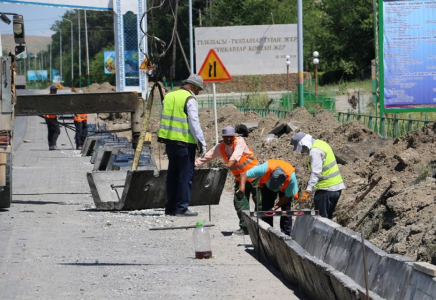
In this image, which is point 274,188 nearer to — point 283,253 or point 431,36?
point 283,253

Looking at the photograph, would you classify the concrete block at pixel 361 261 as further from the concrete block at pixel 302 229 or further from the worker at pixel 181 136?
the worker at pixel 181 136

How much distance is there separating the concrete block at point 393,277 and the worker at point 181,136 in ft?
14.8

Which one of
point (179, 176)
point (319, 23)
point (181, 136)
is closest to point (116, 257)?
point (179, 176)

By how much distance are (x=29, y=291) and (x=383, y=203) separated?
208 inches

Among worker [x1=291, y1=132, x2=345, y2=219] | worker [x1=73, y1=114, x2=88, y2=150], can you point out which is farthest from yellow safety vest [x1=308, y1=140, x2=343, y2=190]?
worker [x1=73, y1=114, x2=88, y2=150]

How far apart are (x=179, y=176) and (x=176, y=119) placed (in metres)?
0.78

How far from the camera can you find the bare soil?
10.1 meters

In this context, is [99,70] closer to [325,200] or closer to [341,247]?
[325,200]

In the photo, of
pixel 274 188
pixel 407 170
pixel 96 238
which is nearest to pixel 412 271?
pixel 274 188

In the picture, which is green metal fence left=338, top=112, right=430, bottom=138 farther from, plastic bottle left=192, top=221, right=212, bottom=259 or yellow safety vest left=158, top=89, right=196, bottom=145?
plastic bottle left=192, top=221, right=212, bottom=259

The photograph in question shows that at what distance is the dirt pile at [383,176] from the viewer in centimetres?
1014

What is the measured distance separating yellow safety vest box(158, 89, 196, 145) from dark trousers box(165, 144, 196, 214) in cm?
A: 14

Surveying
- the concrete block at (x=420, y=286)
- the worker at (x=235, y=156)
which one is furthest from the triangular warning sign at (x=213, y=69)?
the concrete block at (x=420, y=286)

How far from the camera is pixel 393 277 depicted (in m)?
7.20
